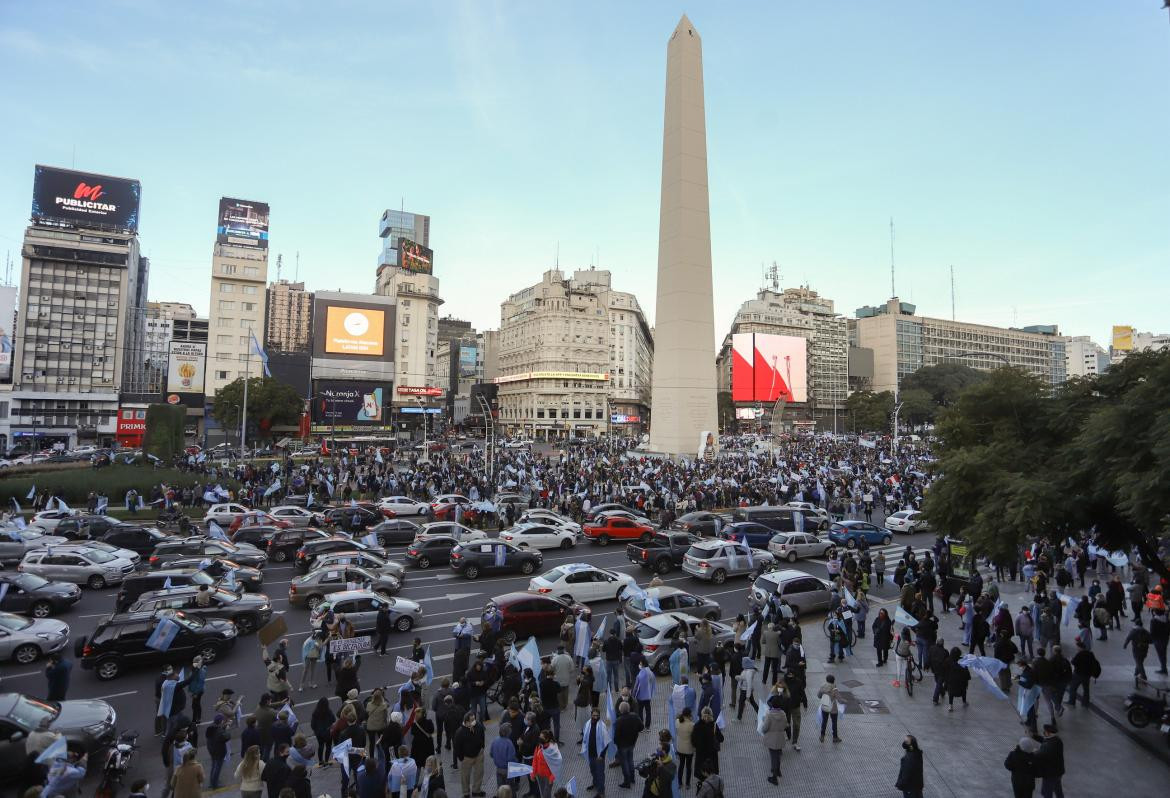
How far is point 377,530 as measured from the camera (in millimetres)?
24219

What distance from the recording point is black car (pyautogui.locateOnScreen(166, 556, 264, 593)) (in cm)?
1727

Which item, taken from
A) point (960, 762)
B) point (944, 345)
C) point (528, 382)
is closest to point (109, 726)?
point (960, 762)

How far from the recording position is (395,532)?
79.7ft

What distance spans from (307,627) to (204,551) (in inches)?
265

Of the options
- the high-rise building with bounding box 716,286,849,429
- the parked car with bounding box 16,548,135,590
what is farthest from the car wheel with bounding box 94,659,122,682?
the high-rise building with bounding box 716,286,849,429

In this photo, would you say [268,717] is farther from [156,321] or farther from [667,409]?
[156,321]

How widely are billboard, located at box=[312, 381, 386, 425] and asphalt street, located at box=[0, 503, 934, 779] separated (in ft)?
158

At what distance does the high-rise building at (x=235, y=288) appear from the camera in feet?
271

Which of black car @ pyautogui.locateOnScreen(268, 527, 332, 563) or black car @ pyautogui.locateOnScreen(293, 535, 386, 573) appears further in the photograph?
black car @ pyautogui.locateOnScreen(268, 527, 332, 563)

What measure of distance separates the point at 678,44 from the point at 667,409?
96.3ft

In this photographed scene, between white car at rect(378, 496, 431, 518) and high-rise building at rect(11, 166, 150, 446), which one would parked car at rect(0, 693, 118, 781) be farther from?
high-rise building at rect(11, 166, 150, 446)

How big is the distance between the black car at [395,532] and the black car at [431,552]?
2916 millimetres

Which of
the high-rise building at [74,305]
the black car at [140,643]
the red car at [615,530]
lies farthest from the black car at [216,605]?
the high-rise building at [74,305]

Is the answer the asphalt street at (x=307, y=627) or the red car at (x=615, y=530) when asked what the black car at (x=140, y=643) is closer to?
the asphalt street at (x=307, y=627)
